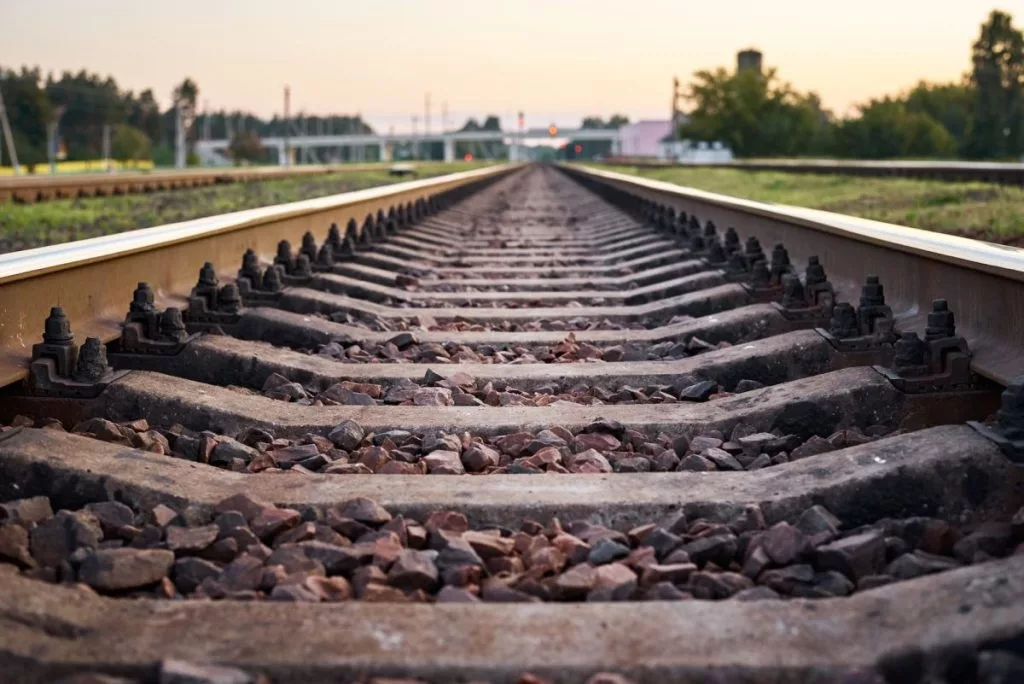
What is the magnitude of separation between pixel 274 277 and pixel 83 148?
5062 inches

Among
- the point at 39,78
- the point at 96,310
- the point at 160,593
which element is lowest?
the point at 160,593

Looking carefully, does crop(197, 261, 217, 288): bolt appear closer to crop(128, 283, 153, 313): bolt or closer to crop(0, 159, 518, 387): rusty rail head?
crop(0, 159, 518, 387): rusty rail head

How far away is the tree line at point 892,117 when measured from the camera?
255 ft

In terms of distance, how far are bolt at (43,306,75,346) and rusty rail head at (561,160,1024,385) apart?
2502 mm

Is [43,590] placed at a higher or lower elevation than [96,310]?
lower

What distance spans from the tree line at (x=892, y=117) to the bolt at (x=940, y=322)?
60026 millimetres

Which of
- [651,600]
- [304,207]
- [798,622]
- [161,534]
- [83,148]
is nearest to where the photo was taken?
[798,622]

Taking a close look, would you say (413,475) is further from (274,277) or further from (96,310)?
(274,277)

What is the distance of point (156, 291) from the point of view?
508 centimetres

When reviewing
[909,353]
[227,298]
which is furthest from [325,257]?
[909,353]

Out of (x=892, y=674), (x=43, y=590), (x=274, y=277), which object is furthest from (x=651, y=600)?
(x=274, y=277)

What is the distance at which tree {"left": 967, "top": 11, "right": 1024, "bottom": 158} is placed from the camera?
245 feet

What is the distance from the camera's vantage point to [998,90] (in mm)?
79875

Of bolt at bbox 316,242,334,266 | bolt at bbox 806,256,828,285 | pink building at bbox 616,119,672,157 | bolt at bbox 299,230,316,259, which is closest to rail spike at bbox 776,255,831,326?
bolt at bbox 806,256,828,285
